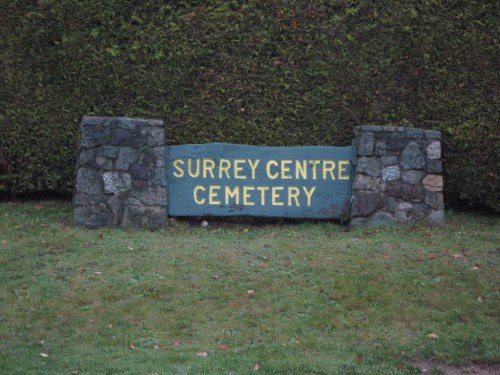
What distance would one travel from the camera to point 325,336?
6832 millimetres

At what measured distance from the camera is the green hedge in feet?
33.9

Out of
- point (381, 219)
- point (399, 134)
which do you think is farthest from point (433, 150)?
point (381, 219)

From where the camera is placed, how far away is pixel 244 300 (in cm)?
747

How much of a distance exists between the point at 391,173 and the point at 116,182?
3008mm

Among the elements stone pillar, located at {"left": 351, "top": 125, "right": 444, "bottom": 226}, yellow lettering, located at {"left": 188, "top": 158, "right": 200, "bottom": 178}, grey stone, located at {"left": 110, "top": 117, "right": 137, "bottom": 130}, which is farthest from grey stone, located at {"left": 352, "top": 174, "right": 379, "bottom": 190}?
grey stone, located at {"left": 110, "top": 117, "right": 137, "bottom": 130}

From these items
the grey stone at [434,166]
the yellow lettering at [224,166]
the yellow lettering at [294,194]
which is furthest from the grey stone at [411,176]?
the yellow lettering at [224,166]

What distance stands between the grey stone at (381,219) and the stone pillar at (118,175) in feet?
7.50

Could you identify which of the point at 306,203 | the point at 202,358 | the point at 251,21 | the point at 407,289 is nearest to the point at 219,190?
the point at 306,203

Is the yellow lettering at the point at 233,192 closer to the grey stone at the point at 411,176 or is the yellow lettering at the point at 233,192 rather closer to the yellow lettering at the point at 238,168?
the yellow lettering at the point at 238,168

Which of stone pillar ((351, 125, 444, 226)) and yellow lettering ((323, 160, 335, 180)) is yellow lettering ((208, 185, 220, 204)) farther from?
stone pillar ((351, 125, 444, 226))

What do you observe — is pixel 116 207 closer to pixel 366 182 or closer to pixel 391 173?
pixel 366 182

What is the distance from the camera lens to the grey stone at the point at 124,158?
31.4 ft

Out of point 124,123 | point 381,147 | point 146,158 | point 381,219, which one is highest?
point 124,123

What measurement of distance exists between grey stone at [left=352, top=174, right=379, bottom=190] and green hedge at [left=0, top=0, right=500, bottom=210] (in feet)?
2.71
